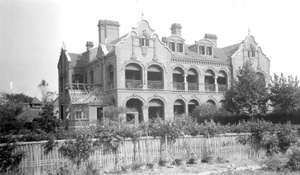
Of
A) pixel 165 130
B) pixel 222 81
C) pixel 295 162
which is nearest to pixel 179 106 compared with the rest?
pixel 222 81

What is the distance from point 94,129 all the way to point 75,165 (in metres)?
1.49

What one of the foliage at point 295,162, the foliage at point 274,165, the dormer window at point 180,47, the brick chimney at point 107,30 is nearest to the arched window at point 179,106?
the dormer window at point 180,47

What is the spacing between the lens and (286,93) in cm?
2744

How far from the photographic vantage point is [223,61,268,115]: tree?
91.7 ft

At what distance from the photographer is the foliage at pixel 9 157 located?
397 inches

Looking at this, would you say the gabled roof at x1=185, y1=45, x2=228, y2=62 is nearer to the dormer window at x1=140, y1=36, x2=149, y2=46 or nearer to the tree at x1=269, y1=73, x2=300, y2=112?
the dormer window at x1=140, y1=36, x2=149, y2=46

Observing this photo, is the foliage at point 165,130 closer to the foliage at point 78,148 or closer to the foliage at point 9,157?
the foliage at point 78,148

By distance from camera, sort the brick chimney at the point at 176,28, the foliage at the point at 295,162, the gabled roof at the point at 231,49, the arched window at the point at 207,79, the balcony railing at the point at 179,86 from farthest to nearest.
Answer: the gabled roof at the point at 231,49 < the brick chimney at the point at 176,28 < the arched window at the point at 207,79 < the balcony railing at the point at 179,86 < the foliage at the point at 295,162

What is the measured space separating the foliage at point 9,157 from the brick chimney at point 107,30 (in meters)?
27.0

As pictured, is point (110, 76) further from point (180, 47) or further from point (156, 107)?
point (180, 47)

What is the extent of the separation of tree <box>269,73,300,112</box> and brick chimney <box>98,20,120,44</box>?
17.8 meters

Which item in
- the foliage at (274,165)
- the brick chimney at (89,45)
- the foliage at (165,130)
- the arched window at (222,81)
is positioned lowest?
the foliage at (274,165)

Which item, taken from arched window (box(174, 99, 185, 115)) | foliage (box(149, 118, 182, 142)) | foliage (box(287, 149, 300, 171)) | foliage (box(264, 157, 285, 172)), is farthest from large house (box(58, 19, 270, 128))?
foliage (box(287, 149, 300, 171))

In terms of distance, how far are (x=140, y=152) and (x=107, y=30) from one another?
26.1m
